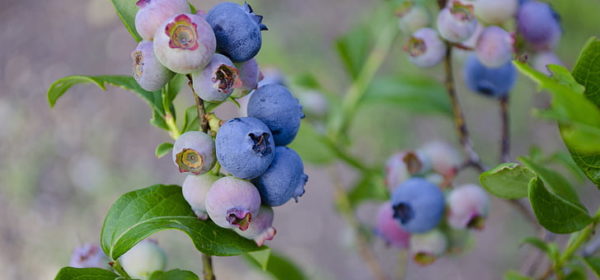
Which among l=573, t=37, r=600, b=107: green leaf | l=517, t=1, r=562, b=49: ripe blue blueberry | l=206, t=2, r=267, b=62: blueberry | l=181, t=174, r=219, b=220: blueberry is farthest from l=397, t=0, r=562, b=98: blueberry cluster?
l=181, t=174, r=219, b=220: blueberry

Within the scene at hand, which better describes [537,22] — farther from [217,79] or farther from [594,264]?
[217,79]

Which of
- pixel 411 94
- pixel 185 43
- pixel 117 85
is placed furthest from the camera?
pixel 411 94

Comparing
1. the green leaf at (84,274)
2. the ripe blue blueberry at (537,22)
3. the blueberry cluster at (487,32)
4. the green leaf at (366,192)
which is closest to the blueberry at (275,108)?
the green leaf at (84,274)

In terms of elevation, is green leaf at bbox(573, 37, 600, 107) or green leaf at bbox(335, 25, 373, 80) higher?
green leaf at bbox(573, 37, 600, 107)

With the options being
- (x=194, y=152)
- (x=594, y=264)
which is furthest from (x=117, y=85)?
(x=594, y=264)

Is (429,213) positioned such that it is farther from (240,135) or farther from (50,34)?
(50,34)

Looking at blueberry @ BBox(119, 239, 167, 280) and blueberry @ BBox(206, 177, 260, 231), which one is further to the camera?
blueberry @ BBox(119, 239, 167, 280)

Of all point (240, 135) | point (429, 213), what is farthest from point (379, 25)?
point (240, 135)

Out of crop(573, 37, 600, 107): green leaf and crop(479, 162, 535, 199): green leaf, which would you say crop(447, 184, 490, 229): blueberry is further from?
crop(573, 37, 600, 107): green leaf
